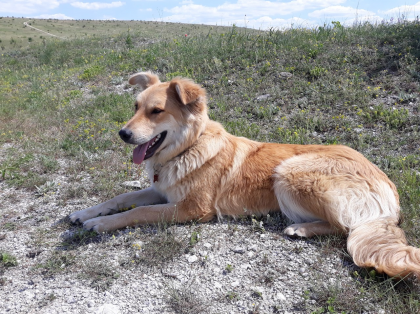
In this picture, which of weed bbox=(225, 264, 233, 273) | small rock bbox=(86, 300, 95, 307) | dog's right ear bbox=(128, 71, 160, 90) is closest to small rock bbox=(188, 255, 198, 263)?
weed bbox=(225, 264, 233, 273)

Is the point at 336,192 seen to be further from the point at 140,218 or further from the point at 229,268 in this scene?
the point at 140,218

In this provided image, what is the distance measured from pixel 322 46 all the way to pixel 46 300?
8.40 meters

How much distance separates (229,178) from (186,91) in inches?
44.3

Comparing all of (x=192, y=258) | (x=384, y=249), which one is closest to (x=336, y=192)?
(x=384, y=249)

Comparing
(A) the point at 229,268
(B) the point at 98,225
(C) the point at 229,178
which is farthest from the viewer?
(C) the point at 229,178

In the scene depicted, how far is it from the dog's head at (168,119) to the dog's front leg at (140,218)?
0.57 m

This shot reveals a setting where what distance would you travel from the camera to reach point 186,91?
3592 mm

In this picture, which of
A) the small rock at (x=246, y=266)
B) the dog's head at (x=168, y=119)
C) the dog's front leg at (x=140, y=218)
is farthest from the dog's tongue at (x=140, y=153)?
the small rock at (x=246, y=266)

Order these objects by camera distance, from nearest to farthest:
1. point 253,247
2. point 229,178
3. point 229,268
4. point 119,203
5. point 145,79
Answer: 1. point 229,268
2. point 253,247
3. point 229,178
4. point 119,203
5. point 145,79

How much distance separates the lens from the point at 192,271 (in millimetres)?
2971

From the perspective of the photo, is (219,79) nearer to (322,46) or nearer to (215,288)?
(322,46)

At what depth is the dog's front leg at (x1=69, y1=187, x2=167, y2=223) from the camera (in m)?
3.82

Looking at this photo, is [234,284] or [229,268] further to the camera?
[229,268]

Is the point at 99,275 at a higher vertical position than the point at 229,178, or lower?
lower
